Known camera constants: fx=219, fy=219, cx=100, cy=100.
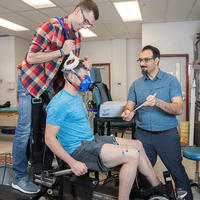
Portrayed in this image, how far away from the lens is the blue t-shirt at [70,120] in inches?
56.8

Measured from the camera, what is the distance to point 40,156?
175 centimetres

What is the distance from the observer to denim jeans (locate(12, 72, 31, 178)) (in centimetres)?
172

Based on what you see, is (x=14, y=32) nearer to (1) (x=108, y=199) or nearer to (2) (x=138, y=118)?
(2) (x=138, y=118)

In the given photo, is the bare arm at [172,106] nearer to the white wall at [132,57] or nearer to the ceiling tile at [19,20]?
the ceiling tile at [19,20]

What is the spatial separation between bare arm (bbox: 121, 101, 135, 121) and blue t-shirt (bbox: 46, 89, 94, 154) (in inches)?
20.1

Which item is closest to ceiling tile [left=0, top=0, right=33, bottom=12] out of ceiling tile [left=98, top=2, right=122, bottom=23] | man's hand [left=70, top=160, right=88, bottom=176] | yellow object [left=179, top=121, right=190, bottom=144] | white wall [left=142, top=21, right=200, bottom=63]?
ceiling tile [left=98, top=2, right=122, bottom=23]

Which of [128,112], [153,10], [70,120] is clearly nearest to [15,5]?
[153,10]

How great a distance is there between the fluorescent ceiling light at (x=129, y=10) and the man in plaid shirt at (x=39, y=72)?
2969 millimetres

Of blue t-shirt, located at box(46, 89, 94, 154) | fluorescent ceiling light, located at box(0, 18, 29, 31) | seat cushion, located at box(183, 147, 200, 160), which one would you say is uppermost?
fluorescent ceiling light, located at box(0, 18, 29, 31)

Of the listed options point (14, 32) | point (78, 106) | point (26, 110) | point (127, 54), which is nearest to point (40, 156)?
point (26, 110)

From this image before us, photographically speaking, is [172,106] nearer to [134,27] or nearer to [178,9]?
[178,9]

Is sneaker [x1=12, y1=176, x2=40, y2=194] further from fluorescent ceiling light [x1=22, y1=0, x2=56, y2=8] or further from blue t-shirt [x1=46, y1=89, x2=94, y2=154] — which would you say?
fluorescent ceiling light [x1=22, y1=0, x2=56, y2=8]

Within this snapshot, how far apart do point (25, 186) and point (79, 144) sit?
2.07 ft

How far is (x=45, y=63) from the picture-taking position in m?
1.74
